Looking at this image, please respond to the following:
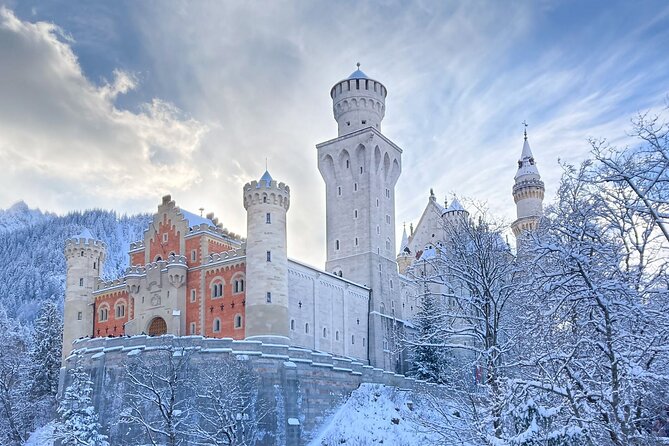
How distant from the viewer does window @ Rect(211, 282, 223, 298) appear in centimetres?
4941

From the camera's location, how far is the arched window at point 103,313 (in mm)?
55531

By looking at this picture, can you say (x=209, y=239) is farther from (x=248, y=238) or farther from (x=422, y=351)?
(x=422, y=351)

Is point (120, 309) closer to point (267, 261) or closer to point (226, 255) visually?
point (226, 255)

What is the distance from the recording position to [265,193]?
47969 millimetres

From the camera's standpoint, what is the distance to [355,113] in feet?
213

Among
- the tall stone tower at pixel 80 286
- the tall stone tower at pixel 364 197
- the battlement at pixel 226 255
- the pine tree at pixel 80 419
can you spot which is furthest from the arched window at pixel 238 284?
the tall stone tower at pixel 364 197

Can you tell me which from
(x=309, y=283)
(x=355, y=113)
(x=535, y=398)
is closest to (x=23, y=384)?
(x=309, y=283)

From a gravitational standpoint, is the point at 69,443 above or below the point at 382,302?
below

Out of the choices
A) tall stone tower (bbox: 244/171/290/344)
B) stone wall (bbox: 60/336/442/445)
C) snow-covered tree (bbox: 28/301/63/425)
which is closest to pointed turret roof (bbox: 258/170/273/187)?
tall stone tower (bbox: 244/171/290/344)

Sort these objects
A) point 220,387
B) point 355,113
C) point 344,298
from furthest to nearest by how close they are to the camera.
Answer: point 355,113
point 344,298
point 220,387

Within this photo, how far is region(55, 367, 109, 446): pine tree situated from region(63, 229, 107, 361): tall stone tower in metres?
15.1

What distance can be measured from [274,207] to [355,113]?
19974 millimetres

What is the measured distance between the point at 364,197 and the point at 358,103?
8875 mm

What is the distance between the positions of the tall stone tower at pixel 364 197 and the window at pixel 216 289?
50.1 ft
